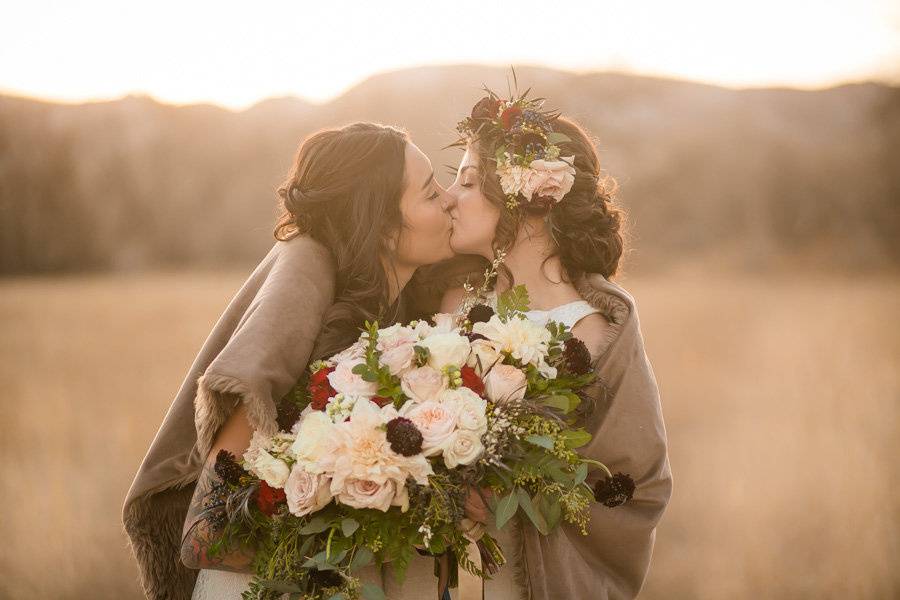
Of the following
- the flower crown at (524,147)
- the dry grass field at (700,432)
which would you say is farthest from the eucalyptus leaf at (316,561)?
the dry grass field at (700,432)

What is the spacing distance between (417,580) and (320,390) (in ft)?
2.57

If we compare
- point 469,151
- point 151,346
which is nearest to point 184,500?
point 469,151

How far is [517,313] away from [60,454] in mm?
6838

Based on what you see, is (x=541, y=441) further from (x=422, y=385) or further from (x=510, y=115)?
(x=510, y=115)

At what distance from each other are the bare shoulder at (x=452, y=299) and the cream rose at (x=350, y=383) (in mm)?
1165

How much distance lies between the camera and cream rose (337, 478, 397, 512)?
2.52 meters

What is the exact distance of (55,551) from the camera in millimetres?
6641

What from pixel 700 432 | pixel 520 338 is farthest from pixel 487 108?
pixel 700 432

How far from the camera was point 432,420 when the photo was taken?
260 cm

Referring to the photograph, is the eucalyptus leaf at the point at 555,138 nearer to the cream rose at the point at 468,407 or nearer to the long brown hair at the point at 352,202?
the long brown hair at the point at 352,202

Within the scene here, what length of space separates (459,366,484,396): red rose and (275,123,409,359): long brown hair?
672mm

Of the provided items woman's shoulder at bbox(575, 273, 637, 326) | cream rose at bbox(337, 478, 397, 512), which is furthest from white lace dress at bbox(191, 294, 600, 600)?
woman's shoulder at bbox(575, 273, 637, 326)

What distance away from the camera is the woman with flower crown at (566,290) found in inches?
127

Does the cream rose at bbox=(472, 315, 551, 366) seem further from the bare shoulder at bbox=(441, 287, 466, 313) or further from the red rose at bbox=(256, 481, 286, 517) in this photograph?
the bare shoulder at bbox=(441, 287, 466, 313)
